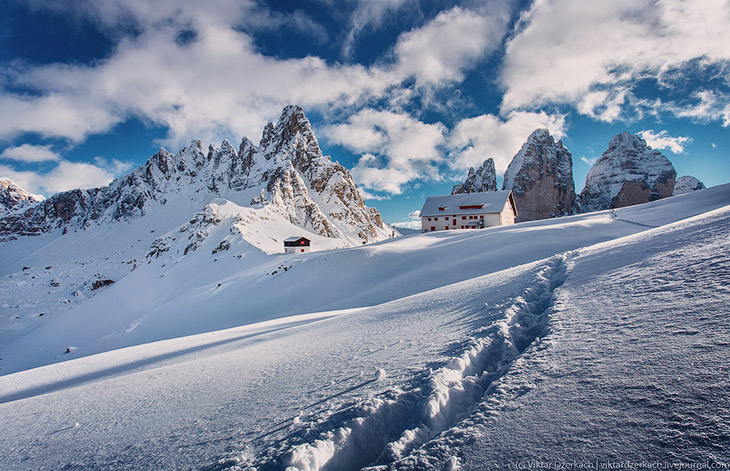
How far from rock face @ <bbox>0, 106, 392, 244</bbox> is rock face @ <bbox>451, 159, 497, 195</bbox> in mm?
37772

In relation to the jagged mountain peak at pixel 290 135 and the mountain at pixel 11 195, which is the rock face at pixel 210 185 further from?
the mountain at pixel 11 195

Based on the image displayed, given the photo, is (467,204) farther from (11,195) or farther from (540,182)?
(11,195)

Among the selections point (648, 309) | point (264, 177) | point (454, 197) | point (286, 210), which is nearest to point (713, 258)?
point (648, 309)

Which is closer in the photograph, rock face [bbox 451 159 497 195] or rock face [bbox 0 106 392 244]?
rock face [bbox 0 106 392 244]

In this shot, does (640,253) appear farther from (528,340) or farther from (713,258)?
(528,340)

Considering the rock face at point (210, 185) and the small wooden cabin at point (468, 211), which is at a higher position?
the rock face at point (210, 185)

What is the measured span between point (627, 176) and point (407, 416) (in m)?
119

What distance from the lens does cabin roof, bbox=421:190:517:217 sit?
46.8 meters

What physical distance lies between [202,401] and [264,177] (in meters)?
87.6

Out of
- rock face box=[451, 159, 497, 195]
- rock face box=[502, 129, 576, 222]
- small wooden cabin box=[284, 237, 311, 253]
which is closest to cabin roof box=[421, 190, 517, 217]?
small wooden cabin box=[284, 237, 311, 253]

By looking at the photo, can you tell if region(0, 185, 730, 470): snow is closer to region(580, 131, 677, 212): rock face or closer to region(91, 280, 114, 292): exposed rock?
region(91, 280, 114, 292): exposed rock

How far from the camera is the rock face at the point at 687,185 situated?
103062 millimetres

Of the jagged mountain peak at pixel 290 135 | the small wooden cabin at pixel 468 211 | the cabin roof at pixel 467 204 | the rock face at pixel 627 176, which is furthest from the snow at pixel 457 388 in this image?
the rock face at pixel 627 176

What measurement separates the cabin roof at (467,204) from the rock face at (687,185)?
101 meters
